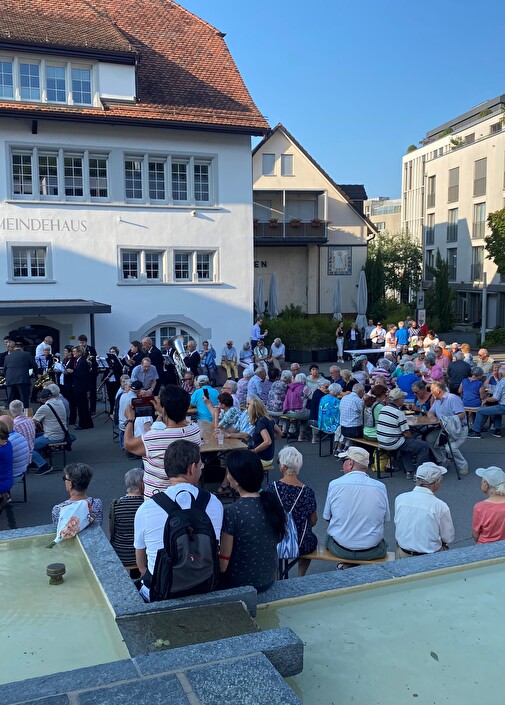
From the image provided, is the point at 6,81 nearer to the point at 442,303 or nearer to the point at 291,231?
the point at 291,231

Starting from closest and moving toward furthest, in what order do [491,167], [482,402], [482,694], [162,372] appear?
[482,694], [482,402], [162,372], [491,167]

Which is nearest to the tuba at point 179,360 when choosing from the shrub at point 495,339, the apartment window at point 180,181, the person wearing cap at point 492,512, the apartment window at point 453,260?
the apartment window at point 180,181

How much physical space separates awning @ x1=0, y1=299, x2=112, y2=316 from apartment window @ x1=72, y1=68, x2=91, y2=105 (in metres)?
6.73

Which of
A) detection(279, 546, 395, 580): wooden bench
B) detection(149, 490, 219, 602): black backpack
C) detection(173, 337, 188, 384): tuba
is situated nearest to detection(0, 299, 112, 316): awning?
detection(173, 337, 188, 384): tuba

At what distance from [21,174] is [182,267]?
20.2ft

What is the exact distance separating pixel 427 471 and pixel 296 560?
147 cm

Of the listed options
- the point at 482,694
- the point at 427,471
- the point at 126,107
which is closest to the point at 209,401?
the point at 427,471

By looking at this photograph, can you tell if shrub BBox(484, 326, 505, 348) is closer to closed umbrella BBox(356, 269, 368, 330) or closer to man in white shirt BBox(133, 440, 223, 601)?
closed umbrella BBox(356, 269, 368, 330)

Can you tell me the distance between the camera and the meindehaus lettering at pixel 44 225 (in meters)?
21.5

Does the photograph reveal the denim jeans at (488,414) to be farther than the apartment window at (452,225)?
No

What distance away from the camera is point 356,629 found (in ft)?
12.4

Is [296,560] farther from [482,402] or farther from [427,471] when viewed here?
[482,402]

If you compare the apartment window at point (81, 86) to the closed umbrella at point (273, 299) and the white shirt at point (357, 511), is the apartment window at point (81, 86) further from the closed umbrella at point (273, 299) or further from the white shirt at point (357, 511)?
the white shirt at point (357, 511)

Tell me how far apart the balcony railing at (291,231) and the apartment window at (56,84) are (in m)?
16.5
